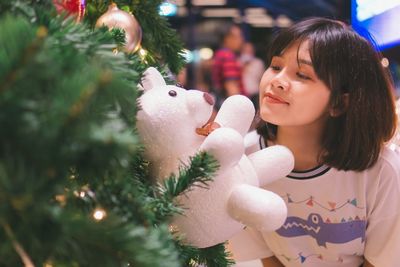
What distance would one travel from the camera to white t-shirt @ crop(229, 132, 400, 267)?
930 mm

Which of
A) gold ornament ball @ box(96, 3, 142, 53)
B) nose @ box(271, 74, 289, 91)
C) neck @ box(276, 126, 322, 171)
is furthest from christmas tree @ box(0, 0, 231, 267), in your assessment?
neck @ box(276, 126, 322, 171)

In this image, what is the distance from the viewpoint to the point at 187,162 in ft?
1.92

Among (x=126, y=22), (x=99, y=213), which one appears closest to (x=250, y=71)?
(x=126, y=22)

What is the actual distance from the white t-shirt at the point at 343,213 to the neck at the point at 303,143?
0.07 feet

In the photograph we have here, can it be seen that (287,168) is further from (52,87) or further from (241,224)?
(52,87)

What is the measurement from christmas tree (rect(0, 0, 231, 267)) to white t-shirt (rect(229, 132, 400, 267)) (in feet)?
1.77

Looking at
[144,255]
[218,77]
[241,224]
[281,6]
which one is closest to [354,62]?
[241,224]

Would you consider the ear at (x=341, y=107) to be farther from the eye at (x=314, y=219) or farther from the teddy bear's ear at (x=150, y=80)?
the teddy bear's ear at (x=150, y=80)

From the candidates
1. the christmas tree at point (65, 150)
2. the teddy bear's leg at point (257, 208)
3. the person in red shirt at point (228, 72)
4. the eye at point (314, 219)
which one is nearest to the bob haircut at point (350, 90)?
the eye at point (314, 219)

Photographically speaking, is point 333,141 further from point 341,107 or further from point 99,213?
point 99,213

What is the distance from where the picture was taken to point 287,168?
663mm

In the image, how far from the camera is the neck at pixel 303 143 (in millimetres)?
955

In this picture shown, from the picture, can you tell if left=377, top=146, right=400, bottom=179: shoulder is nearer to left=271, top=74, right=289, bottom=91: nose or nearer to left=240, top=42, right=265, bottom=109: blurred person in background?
left=271, top=74, right=289, bottom=91: nose

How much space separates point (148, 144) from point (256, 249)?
58 centimetres
